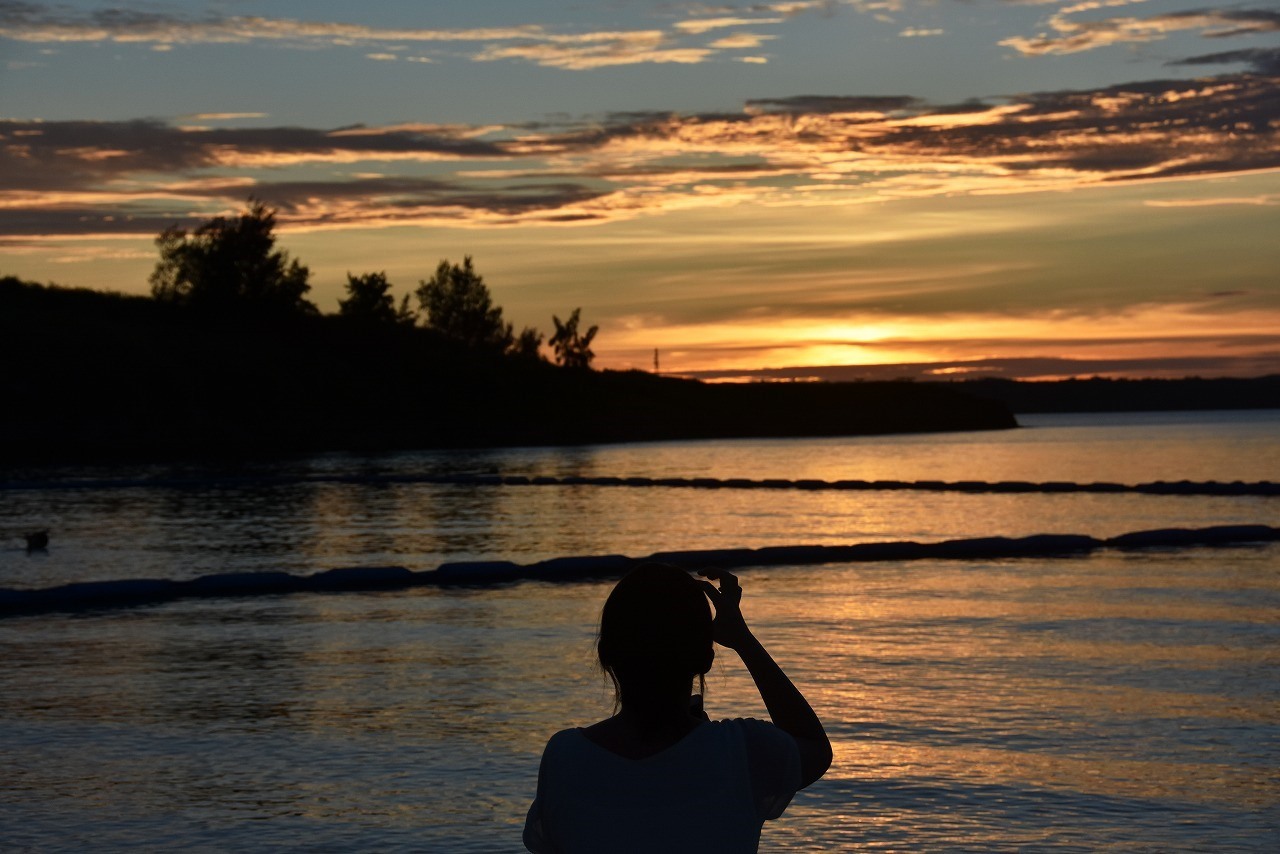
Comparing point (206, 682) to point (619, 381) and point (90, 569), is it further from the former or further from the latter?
point (619, 381)

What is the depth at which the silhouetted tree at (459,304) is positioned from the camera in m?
154

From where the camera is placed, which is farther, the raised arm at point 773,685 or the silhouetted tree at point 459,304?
the silhouetted tree at point 459,304

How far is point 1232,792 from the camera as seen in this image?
323 inches

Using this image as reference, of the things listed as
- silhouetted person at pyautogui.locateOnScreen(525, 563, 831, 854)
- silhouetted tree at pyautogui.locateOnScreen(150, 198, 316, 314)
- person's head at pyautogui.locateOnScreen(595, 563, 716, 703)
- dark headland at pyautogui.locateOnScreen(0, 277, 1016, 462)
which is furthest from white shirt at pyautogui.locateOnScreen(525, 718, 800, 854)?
silhouetted tree at pyautogui.locateOnScreen(150, 198, 316, 314)

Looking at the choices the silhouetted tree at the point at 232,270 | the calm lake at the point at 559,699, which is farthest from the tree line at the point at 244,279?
the calm lake at the point at 559,699

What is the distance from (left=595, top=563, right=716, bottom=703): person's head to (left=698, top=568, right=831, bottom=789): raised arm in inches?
3.5

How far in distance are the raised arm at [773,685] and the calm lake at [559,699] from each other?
2483 mm

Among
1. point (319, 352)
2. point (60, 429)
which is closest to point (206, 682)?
point (60, 429)

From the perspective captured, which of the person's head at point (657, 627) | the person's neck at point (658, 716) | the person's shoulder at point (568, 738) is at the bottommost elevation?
the person's shoulder at point (568, 738)

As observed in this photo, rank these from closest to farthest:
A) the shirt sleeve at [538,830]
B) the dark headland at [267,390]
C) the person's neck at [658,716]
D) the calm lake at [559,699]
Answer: the person's neck at [658,716] < the shirt sleeve at [538,830] < the calm lake at [559,699] < the dark headland at [267,390]

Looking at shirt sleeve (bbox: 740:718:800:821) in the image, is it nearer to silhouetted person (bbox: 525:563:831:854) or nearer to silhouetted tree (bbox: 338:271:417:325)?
silhouetted person (bbox: 525:563:831:854)

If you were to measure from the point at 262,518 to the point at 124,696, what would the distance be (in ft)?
70.6

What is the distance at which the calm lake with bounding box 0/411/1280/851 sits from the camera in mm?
7754

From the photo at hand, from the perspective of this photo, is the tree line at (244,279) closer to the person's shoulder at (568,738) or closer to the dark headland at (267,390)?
the dark headland at (267,390)
